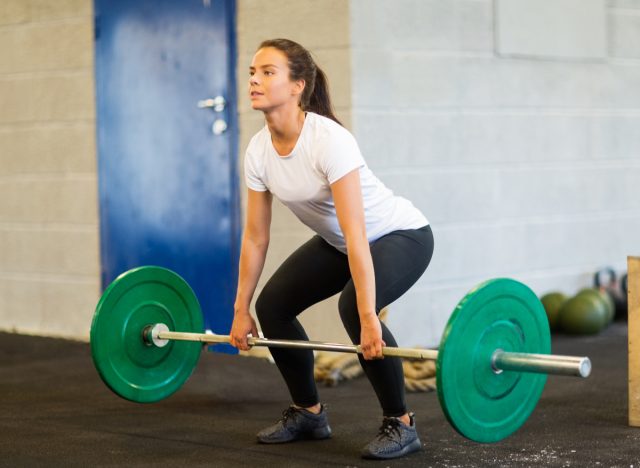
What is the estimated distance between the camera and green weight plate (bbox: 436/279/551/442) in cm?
260

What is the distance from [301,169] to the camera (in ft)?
9.48

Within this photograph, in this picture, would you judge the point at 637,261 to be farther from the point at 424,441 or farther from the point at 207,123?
the point at 207,123

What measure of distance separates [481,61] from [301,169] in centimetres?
216

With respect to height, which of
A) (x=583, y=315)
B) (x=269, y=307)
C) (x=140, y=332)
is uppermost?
A: (x=269, y=307)

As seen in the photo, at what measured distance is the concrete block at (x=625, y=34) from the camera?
17.9ft

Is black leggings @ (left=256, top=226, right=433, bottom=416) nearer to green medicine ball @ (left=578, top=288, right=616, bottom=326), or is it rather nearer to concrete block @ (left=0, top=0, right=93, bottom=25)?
green medicine ball @ (left=578, top=288, right=616, bottom=326)

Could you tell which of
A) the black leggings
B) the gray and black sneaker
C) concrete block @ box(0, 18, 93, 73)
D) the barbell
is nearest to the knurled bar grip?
the barbell

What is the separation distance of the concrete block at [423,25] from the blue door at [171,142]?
56 centimetres

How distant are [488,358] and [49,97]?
323 centimetres

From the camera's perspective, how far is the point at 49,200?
5340 millimetres

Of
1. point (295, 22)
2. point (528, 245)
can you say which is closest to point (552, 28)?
point (528, 245)

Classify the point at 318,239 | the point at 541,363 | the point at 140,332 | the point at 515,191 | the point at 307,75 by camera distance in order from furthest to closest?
the point at 515,191 < the point at 140,332 < the point at 318,239 < the point at 307,75 < the point at 541,363

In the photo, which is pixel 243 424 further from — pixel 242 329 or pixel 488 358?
pixel 488 358

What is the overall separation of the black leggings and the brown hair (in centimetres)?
36
